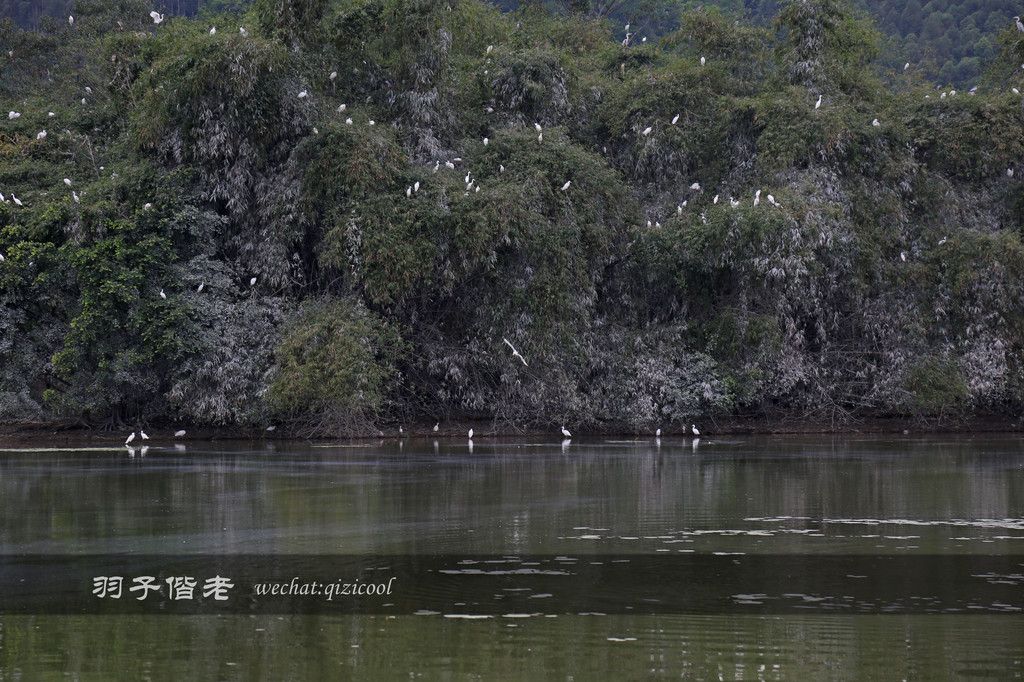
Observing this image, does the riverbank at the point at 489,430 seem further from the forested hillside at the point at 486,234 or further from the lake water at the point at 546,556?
the lake water at the point at 546,556

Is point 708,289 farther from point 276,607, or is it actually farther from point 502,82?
point 276,607

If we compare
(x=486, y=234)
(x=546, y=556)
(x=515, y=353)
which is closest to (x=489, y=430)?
(x=515, y=353)

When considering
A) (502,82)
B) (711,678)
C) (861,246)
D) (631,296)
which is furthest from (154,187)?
(711,678)

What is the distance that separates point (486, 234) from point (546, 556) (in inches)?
542

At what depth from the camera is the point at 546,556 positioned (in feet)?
28.8

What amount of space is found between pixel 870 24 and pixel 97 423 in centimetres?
1922

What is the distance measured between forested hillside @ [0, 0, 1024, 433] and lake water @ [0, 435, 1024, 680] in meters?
5.71

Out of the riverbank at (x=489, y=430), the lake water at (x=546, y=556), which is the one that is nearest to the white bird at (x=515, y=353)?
the riverbank at (x=489, y=430)

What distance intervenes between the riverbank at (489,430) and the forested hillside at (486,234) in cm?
30

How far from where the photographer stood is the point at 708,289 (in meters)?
25.3

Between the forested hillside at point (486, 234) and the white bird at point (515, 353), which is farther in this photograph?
the white bird at point (515, 353)

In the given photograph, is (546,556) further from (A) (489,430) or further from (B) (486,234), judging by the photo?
(A) (489,430)

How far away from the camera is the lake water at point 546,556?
230 inches

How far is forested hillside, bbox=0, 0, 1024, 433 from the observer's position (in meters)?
22.4
